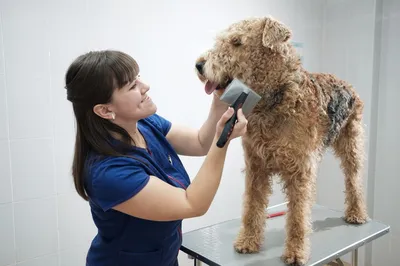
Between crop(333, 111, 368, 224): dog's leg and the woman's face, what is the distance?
3.35 feet

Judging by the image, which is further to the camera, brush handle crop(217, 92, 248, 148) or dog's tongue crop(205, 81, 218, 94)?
dog's tongue crop(205, 81, 218, 94)

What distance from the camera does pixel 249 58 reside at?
4.10ft

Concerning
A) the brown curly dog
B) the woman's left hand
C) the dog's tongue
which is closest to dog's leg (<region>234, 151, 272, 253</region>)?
the brown curly dog

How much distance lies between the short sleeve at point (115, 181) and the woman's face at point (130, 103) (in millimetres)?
178

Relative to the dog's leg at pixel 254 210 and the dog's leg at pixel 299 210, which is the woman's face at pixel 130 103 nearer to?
the dog's leg at pixel 254 210

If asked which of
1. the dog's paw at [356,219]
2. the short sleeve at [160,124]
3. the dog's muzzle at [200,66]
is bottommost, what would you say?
the dog's paw at [356,219]

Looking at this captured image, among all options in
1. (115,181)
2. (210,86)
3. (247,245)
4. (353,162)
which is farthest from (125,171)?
(353,162)

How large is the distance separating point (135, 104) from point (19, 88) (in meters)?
0.87

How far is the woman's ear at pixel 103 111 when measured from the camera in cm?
116

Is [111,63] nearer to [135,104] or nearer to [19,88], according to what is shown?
[135,104]

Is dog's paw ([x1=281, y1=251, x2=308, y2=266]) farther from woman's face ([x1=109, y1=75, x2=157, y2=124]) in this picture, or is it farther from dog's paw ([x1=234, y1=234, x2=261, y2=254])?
woman's face ([x1=109, y1=75, x2=157, y2=124])

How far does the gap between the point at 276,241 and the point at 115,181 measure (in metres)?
0.89

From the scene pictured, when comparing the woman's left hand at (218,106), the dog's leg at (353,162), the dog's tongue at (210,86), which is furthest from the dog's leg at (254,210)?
the dog's leg at (353,162)

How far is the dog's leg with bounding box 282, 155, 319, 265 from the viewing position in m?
1.37
